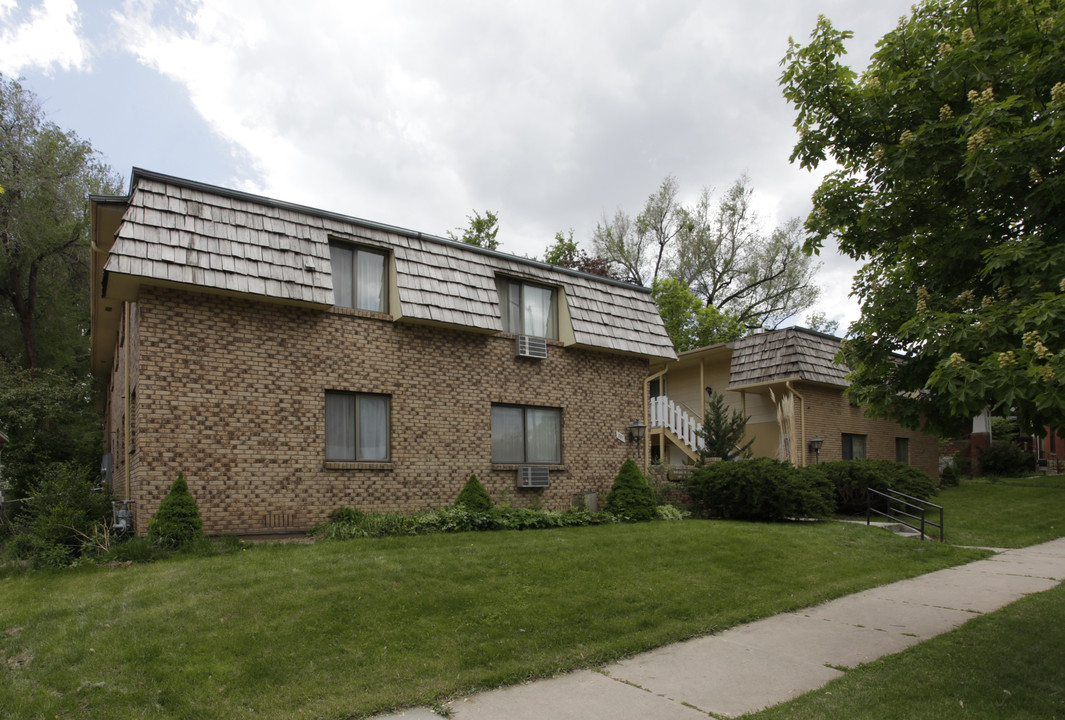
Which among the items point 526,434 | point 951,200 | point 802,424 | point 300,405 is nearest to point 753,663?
point 951,200

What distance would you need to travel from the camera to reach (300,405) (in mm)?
10867

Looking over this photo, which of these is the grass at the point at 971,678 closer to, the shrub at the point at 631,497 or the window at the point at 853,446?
the shrub at the point at 631,497

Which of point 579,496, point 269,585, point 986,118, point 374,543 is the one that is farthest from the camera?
point 579,496

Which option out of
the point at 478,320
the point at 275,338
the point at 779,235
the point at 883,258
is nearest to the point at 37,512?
the point at 275,338

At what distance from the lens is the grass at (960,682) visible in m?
4.75

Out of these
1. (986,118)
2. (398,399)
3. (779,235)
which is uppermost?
(779,235)

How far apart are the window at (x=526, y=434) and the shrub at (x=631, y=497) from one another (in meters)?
1.34

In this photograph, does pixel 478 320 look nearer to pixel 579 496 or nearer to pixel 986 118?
pixel 579 496

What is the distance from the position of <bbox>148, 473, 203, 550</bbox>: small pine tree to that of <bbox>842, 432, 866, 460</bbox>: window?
57.3 ft

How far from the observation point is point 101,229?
11.5 metres

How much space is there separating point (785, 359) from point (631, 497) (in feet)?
26.2

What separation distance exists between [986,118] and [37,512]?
11879 millimetres

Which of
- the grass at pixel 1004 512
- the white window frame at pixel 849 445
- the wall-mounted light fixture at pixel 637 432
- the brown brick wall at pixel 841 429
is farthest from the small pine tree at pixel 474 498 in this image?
the white window frame at pixel 849 445

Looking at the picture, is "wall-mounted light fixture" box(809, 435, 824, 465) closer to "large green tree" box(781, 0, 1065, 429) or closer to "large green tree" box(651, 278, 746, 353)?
"large green tree" box(651, 278, 746, 353)
